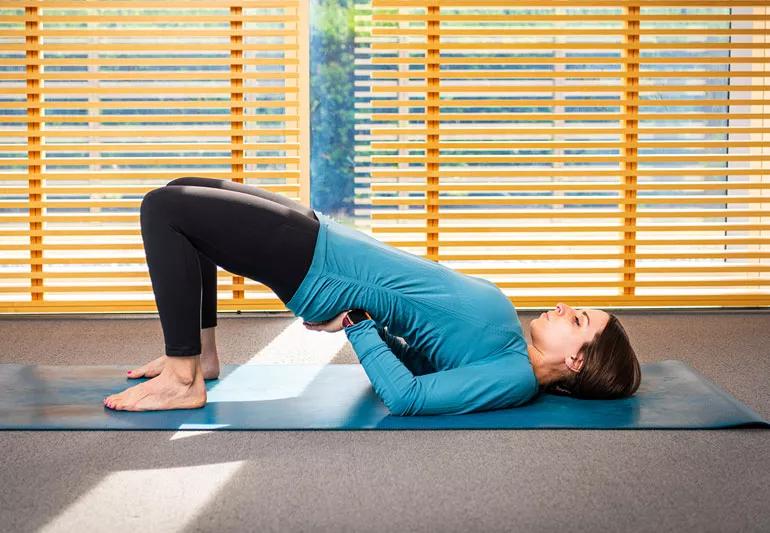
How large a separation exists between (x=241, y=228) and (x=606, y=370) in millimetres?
1185

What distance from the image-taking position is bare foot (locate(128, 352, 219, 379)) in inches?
121

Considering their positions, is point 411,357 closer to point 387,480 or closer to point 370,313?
point 370,313

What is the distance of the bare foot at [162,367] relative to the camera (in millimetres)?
3062

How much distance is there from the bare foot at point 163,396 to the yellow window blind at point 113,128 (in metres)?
2.05

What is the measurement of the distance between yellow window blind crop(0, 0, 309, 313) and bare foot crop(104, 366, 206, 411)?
2046 mm

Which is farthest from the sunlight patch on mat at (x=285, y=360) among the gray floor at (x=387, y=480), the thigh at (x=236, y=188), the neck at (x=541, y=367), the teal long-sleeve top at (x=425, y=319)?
the neck at (x=541, y=367)

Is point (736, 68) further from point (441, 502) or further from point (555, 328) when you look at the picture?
point (441, 502)

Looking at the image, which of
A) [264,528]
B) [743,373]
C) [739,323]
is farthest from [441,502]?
[739,323]

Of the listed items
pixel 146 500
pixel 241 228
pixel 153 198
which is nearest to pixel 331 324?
pixel 241 228

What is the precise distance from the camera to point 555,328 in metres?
2.67

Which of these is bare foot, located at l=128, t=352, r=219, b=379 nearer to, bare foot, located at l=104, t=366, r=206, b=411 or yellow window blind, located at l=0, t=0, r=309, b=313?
bare foot, located at l=104, t=366, r=206, b=411

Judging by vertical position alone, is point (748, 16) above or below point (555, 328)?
above

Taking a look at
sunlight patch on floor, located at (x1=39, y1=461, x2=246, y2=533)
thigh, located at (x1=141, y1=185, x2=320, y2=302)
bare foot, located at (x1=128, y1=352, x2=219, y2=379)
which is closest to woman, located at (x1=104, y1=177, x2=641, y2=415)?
thigh, located at (x1=141, y1=185, x2=320, y2=302)

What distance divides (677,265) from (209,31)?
9.43 feet
